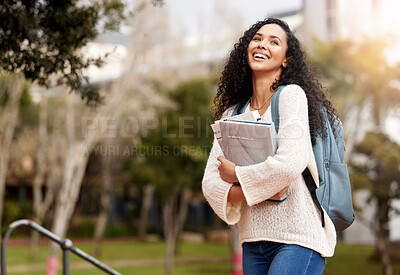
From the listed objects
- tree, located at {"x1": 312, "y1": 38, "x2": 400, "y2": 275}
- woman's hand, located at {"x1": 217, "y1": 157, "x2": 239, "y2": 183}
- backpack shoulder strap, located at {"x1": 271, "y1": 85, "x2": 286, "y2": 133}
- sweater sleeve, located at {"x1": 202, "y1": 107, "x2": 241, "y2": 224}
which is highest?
tree, located at {"x1": 312, "y1": 38, "x2": 400, "y2": 275}

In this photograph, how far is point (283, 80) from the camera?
272cm

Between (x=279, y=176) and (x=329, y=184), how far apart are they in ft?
0.88

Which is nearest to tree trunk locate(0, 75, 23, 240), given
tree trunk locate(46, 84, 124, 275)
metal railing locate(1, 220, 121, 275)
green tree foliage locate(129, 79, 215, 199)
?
tree trunk locate(46, 84, 124, 275)

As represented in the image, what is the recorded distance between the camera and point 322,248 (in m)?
2.52

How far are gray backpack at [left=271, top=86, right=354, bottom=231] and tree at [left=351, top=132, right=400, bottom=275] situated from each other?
47.3 ft

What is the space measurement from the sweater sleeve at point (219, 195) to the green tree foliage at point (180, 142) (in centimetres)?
1615

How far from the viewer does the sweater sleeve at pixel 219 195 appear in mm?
2609

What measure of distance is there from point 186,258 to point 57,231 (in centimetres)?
1133

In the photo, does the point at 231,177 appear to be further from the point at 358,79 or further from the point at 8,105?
the point at 358,79

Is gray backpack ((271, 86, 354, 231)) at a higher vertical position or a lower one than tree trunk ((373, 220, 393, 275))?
higher

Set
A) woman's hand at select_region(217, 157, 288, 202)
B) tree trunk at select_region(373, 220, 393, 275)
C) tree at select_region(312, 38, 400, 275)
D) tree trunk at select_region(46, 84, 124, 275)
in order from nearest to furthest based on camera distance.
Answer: woman's hand at select_region(217, 157, 288, 202) → tree trunk at select_region(46, 84, 124, 275) → tree trunk at select_region(373, 220, 393, 275) → tree at select_region(312, 38, 400, 275)

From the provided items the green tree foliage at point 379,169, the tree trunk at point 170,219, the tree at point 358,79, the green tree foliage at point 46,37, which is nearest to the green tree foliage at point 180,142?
the tree trunk at point 170,219

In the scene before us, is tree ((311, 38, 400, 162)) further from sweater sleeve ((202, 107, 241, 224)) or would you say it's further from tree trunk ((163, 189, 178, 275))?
sweater sleeve ((202, 107, 241, 224))

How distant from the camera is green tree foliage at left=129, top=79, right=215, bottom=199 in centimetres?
1967
